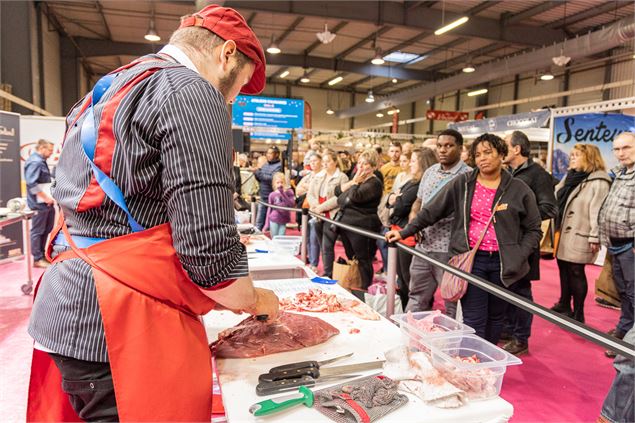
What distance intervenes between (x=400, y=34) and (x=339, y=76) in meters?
6.73

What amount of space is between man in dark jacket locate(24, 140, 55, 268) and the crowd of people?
3796 mm

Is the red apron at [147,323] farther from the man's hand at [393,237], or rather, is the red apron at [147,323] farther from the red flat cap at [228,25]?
the man's hand at [393,237]

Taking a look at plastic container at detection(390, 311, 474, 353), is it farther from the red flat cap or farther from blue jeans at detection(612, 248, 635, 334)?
blue jeans at detection(612, 248, 635, 334)

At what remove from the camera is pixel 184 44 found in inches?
45.3

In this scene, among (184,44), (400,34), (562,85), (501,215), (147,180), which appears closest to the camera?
(147,180)

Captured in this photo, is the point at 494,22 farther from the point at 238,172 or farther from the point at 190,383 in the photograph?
the point at 190,383

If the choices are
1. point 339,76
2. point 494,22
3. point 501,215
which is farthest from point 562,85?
point 501,215

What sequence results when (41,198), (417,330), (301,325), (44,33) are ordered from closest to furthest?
1. (417,330)
2. (301,325)
3. (41,198)
4. (44,33)

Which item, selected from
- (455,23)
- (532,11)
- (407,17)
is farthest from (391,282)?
(532,11)

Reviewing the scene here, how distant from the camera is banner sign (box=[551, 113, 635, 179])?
7184mm

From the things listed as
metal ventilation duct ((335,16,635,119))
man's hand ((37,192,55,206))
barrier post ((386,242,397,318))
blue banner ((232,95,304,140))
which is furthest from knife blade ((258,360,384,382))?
blue banner ((232,95,304,140))

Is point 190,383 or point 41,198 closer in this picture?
point 190,383

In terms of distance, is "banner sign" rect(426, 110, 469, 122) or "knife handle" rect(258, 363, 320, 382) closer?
"knife handle" rect(258, 363, 320, 382)

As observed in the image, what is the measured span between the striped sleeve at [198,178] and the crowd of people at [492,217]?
1.83 metres
